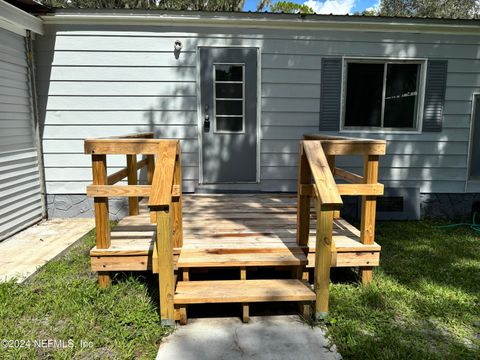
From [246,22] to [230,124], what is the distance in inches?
53.5

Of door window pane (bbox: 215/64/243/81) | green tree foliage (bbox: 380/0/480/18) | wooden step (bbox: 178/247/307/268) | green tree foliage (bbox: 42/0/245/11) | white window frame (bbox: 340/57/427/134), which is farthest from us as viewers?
green tree foliage (bbox: 380/0/480/18)

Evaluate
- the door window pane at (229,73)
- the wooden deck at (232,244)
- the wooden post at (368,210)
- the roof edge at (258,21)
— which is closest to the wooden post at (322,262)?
the wooden deck at (232,244)

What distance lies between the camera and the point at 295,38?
4797 mm

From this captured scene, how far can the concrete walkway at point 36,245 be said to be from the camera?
326 centimetres

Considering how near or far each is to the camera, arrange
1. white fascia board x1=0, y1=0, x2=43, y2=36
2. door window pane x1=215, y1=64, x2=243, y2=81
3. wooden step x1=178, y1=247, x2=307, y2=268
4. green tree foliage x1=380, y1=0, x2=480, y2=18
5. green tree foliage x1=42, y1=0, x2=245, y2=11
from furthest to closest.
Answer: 1. green tree foliage x1=380, y1=0, x2=480, y2=18
2. green tree foliage x1=42, y1=0, x2=245, y2=11
3. door window pane x1=215, y1=64, x2=243, y2=81
4. white fascia board x1=0, y1=0, x2=43, y2=36
5. wooden step x1=178, y1=247, x2=307, y2=268

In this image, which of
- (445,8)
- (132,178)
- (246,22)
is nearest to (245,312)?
(132,178)

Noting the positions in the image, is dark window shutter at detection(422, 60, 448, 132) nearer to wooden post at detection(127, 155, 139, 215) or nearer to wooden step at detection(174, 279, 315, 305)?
wooden step at detection(174, 279, 315, 305)

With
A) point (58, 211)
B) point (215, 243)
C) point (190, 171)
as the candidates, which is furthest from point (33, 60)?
point (215, 243)

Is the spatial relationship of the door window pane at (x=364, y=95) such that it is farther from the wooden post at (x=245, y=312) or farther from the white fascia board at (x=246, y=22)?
the wooden post at (x=245, y=312)

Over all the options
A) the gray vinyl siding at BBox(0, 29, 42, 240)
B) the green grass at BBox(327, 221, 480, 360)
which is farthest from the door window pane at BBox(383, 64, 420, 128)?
the gray vinyl siding at BBox(0, 29, 42, 240)

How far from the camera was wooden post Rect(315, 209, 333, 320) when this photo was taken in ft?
8.05

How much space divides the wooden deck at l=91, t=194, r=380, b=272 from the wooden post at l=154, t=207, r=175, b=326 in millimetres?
163

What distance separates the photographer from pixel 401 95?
510 centimetres

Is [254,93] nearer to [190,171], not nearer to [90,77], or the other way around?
[190,171]
